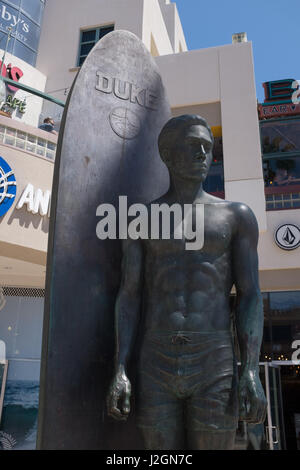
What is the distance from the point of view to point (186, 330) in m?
1.92

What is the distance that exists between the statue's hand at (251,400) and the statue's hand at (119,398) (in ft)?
1.48

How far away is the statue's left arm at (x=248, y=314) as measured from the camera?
1.77 meters

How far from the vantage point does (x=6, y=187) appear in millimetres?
9219

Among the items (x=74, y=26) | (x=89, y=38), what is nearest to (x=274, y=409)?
(x=89, y=38)

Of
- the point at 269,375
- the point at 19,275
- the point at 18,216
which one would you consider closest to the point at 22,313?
the point at 19,275

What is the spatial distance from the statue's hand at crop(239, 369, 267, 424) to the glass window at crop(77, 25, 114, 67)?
15624 millimetres

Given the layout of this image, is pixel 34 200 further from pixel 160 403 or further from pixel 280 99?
pixel 280 99

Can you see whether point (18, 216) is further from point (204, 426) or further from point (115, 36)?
point (204, 426)

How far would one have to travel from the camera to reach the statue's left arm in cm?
177

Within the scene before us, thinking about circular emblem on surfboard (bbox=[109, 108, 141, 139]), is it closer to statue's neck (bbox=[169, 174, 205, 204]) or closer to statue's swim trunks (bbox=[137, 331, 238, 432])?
statue's neck (bbox=[169, 174, 205, 204])

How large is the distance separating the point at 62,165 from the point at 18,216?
7.52m

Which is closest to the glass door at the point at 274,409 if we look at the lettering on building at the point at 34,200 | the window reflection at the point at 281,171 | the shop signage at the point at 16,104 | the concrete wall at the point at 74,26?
the window reflection at the point at 281,171

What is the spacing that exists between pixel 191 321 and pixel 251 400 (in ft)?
1.28

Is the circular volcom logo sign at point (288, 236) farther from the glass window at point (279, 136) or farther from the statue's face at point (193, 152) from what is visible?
the statue's face at point (193, 152)
